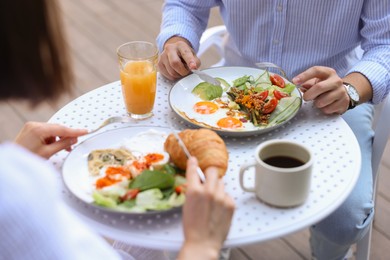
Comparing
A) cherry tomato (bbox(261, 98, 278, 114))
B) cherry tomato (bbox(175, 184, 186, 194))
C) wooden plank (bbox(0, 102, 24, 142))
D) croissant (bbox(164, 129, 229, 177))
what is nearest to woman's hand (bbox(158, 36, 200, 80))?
cherry tomato (bbox(261, 98, 278, 114))

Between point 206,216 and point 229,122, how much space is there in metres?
0.37

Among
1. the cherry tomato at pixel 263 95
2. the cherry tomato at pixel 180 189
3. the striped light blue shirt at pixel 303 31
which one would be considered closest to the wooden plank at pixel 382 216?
the striped light blue shirt at pixel 303 31

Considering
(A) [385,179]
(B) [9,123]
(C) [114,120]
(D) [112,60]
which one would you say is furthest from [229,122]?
(D) [112,60]

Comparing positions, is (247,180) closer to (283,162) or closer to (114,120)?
(283,162)

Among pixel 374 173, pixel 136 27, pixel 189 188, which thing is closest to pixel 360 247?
pixel 374 173

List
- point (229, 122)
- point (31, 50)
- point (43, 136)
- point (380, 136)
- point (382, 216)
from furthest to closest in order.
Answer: point (382, 216), point (380, 136), point (229, 122), point (43, 136), point (31, 50)

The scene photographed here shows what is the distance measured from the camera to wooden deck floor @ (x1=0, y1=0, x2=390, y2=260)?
1.91 m

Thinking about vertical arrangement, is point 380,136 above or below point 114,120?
below

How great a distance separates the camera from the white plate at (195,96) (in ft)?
3.98

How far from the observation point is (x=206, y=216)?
94 cm

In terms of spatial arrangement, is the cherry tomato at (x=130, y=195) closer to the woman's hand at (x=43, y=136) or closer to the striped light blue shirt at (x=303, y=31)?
the woman's hand at (x=43, y=136)

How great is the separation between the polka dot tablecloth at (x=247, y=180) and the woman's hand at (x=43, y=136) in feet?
0.13

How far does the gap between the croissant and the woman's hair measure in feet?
0.97

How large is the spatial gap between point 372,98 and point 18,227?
0.98 metres
